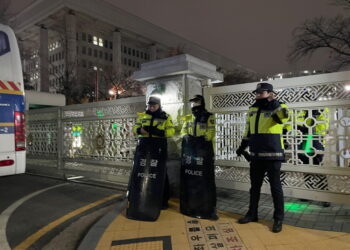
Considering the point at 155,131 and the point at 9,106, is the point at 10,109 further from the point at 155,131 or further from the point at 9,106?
the point at 155,131

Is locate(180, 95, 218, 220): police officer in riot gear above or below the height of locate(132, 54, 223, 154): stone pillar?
below

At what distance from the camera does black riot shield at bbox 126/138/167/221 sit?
13.7 feet

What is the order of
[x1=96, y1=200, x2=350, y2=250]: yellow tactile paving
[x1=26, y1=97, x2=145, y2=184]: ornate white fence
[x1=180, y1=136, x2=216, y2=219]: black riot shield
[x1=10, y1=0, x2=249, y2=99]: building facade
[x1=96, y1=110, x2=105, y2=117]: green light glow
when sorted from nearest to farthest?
[x1=96, y1=200, x2=350, y2=250]: yellow tactile paving
[x1=180, y1=136, x2=216, y2=219]: black riot shield
[x1=26, y1=97, x2=145, y2=184]: ornate white fence
[x1=96, y1=110, x2=105, y2=117]: green light glow
[x1=10, y1=0, x2=249, y2=99]: building facade

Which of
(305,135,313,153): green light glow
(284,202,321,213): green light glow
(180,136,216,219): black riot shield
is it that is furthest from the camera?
(284,202,321,213): green light glow

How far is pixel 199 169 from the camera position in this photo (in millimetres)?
4180

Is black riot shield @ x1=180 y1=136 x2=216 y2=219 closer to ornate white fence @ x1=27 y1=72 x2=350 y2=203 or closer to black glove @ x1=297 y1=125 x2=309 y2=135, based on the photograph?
ornate white fence @ x1=27 y1=72 x2=350 y2=203

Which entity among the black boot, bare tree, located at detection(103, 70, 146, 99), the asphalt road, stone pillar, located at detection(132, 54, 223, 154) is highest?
bare tree, located at detection(103, 70, 146, 99)

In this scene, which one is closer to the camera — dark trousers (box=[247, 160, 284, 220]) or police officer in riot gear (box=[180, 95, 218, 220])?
dark trousers (box=[247, 160, 284, 220])

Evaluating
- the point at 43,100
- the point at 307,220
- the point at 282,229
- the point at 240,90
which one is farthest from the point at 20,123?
the point at 43,100

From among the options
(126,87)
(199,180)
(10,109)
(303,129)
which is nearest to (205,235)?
(199,180)

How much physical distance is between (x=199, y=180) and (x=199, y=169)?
0.17 metres

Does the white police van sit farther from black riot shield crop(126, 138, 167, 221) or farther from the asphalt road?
black riot shield crop(126, 138, 167, 221)

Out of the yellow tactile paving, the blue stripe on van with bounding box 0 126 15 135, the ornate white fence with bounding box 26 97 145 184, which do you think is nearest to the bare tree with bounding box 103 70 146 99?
the ornate white fence with bounding box 26 97 145 184

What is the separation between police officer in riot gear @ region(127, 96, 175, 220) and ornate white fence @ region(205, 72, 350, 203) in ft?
4.75
